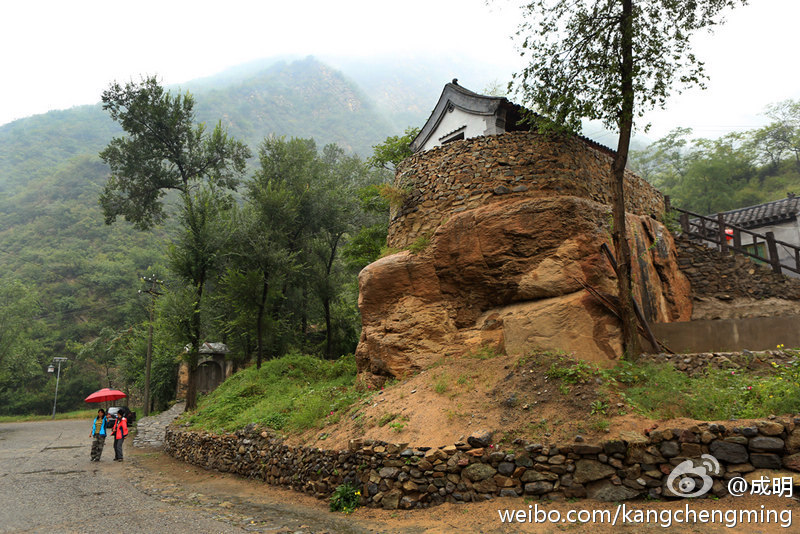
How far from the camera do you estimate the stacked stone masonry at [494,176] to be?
1072 centimetres

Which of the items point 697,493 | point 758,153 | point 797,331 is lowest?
point 697,493

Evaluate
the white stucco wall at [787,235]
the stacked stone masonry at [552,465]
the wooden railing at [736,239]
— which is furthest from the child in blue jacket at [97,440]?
the white stucco wall at [787,235]

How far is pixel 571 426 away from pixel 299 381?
10508 mm

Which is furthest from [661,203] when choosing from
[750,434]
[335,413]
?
[335,413]

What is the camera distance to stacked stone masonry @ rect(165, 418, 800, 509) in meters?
5.81

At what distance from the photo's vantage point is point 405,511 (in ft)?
23.2

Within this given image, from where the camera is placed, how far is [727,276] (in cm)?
1348

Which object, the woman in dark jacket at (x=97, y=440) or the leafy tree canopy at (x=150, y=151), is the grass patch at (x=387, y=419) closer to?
the woman in dark jacket at (x=97, y=440)

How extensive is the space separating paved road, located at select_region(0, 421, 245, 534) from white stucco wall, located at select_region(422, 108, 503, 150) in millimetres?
11776

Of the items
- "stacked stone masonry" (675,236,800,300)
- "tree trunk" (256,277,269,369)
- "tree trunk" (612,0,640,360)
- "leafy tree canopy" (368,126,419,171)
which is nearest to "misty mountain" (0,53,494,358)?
"tree trunk" (256,277,269,369)

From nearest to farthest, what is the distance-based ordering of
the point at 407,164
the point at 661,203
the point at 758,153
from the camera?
the point at 407,164 < the point at 661,203 < the point at 758,153

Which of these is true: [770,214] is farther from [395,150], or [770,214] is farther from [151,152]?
[151,152]

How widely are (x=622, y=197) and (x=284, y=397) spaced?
10.6 meters

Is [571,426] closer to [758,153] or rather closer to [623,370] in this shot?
[623,370]
